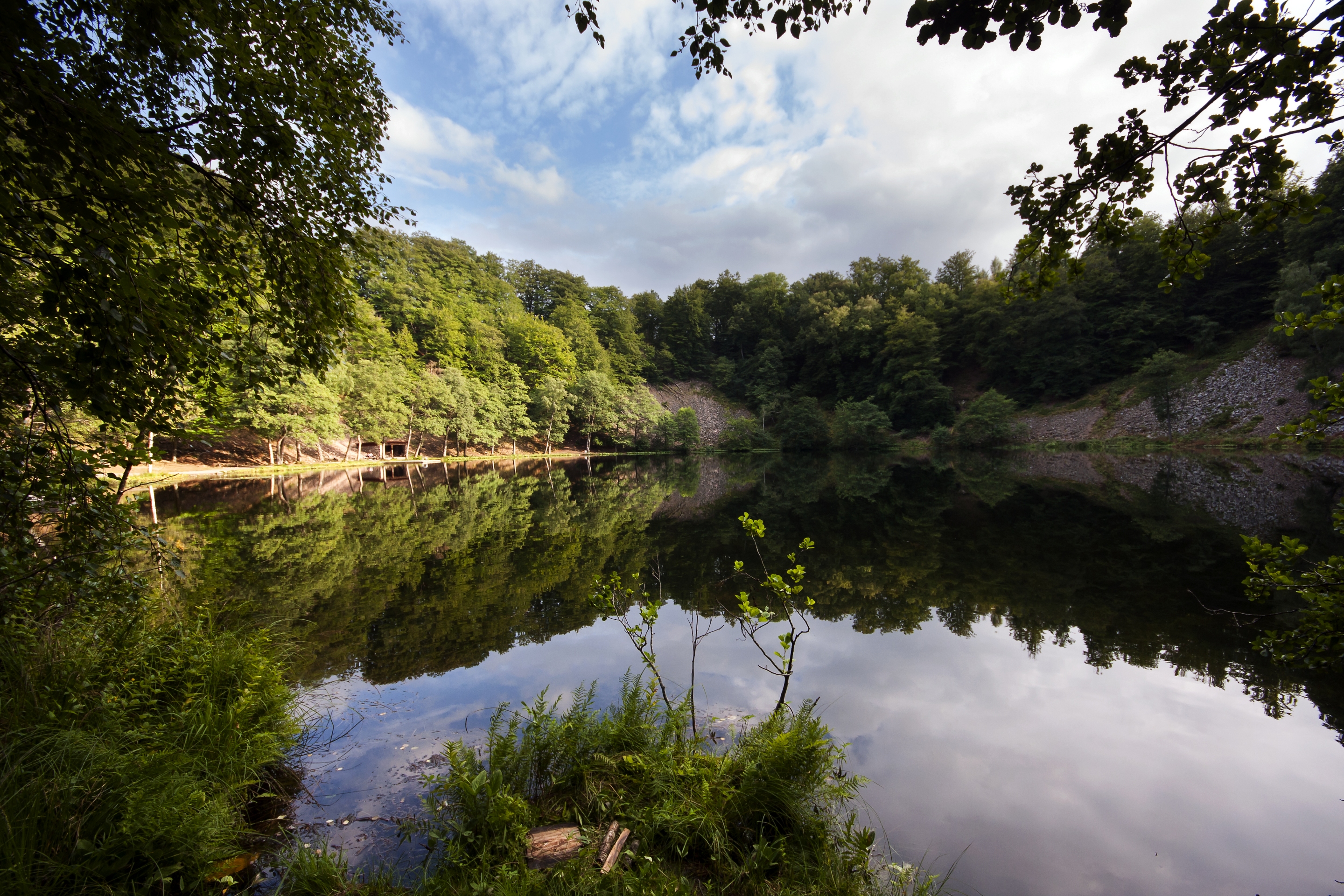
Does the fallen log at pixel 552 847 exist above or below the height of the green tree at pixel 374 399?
below

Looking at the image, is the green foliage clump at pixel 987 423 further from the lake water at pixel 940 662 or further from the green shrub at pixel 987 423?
the lake water at pixel 940 662

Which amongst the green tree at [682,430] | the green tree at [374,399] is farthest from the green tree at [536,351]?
the green tree at [374,399]

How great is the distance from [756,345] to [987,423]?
1335 inches

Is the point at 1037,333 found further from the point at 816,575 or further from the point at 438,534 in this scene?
the point at 438,534

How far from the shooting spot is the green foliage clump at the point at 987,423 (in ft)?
155

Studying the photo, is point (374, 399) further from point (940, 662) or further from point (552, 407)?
point (940, 662)

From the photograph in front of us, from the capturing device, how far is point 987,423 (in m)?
47.8

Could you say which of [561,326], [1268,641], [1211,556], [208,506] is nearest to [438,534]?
[208,506]

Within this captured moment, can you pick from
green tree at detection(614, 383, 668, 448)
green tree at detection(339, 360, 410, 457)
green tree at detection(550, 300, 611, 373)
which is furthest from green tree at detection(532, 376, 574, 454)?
green tree at detection(339, 360, 410, 457)

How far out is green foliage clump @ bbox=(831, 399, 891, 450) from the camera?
175 feet

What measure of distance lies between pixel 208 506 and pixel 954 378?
223 feet

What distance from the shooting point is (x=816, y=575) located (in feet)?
31.7

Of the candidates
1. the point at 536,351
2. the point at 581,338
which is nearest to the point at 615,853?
the point at 536,351

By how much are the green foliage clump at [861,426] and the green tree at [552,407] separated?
94.4ft
